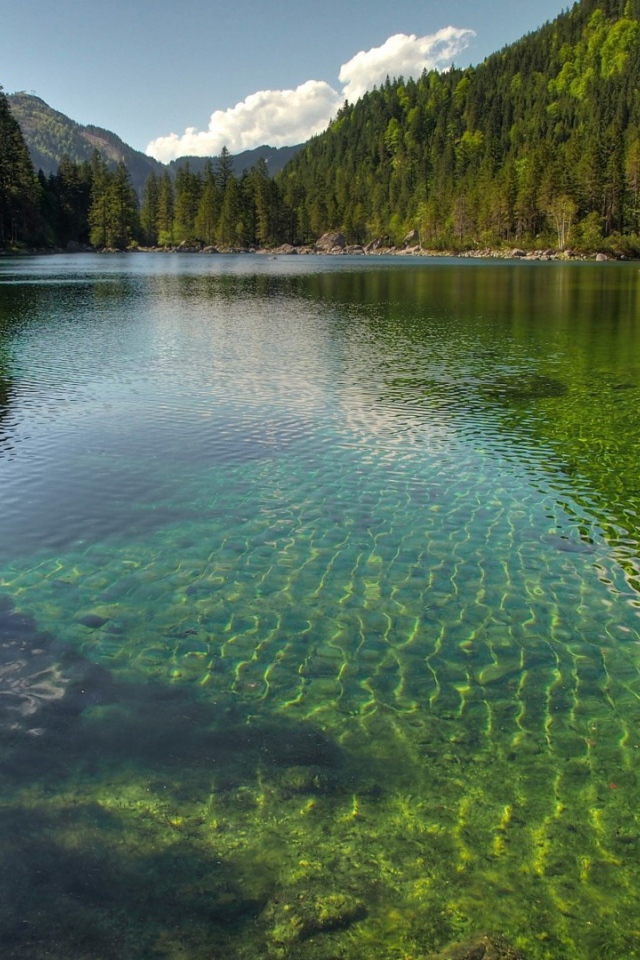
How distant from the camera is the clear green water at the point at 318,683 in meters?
5.25

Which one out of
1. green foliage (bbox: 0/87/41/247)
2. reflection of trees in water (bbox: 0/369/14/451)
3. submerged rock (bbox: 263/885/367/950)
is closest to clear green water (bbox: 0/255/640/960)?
submerged rock (bbox: 263/885/367/950)

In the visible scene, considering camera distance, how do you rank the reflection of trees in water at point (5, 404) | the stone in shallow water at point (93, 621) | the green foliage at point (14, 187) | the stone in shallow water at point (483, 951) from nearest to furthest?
the stone in shallow water at point (483, 951) → the stone in shallow water at point (93, 621) → the reflection of trees in water at point (5, 404) → the green foliage at point (14, 187)

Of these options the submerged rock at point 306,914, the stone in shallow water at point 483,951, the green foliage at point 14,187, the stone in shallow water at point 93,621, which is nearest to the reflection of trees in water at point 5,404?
the stone in shallow water at point 93,621

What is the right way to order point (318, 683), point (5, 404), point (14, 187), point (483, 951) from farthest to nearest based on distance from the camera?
point (14, 187)
point (5, 404)
point (318, 683)
point (483, 951)

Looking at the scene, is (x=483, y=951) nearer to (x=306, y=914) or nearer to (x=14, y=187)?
(x=306, y=914)

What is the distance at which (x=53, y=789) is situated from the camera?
6352 millimetres

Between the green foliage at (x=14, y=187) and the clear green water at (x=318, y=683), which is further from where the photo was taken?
the green foliage at (x=14, y=187)

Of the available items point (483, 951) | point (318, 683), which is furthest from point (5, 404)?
point (483, 951)

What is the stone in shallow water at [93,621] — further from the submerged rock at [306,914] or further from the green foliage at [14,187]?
the green foliage at [14,187]

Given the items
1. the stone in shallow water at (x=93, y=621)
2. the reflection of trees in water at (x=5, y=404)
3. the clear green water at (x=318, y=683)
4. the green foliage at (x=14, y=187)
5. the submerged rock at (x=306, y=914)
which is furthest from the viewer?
the green foliage at (x=14, y=187)

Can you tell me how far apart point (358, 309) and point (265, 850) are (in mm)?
49007

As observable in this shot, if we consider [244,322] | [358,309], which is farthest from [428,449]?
[358,309]

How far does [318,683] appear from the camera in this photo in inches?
323

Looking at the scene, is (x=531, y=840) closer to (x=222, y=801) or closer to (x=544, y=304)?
(x=222, y=801)
